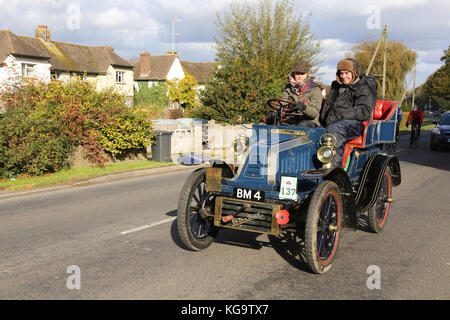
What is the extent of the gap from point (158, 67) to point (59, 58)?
17.8m

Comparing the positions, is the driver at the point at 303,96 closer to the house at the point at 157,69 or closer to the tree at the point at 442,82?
the house at the point at 157,69

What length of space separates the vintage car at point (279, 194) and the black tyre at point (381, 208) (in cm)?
55

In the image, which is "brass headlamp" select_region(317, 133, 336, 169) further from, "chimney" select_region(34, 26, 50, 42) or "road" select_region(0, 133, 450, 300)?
"chimney" select_region(34, 26, 50, 42)

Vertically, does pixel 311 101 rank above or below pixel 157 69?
below

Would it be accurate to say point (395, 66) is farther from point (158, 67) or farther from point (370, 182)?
point (370, 182)

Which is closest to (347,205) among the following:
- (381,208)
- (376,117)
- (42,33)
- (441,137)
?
(381,208)

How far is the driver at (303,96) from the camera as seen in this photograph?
5801 millimetres

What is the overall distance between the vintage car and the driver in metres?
0.40

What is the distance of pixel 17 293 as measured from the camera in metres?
4.09

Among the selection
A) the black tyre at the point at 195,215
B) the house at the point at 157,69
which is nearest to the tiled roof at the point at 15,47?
the house at the point at 157,69

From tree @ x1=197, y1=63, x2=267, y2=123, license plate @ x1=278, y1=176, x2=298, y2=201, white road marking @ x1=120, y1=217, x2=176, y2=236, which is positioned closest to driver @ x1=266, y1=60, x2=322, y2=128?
license plate @ x1=278, y1=176, x2=298, y2=201

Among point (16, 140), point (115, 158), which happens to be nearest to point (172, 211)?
point (16, 140)

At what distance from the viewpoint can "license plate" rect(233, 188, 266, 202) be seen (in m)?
4.68

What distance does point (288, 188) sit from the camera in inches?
181
